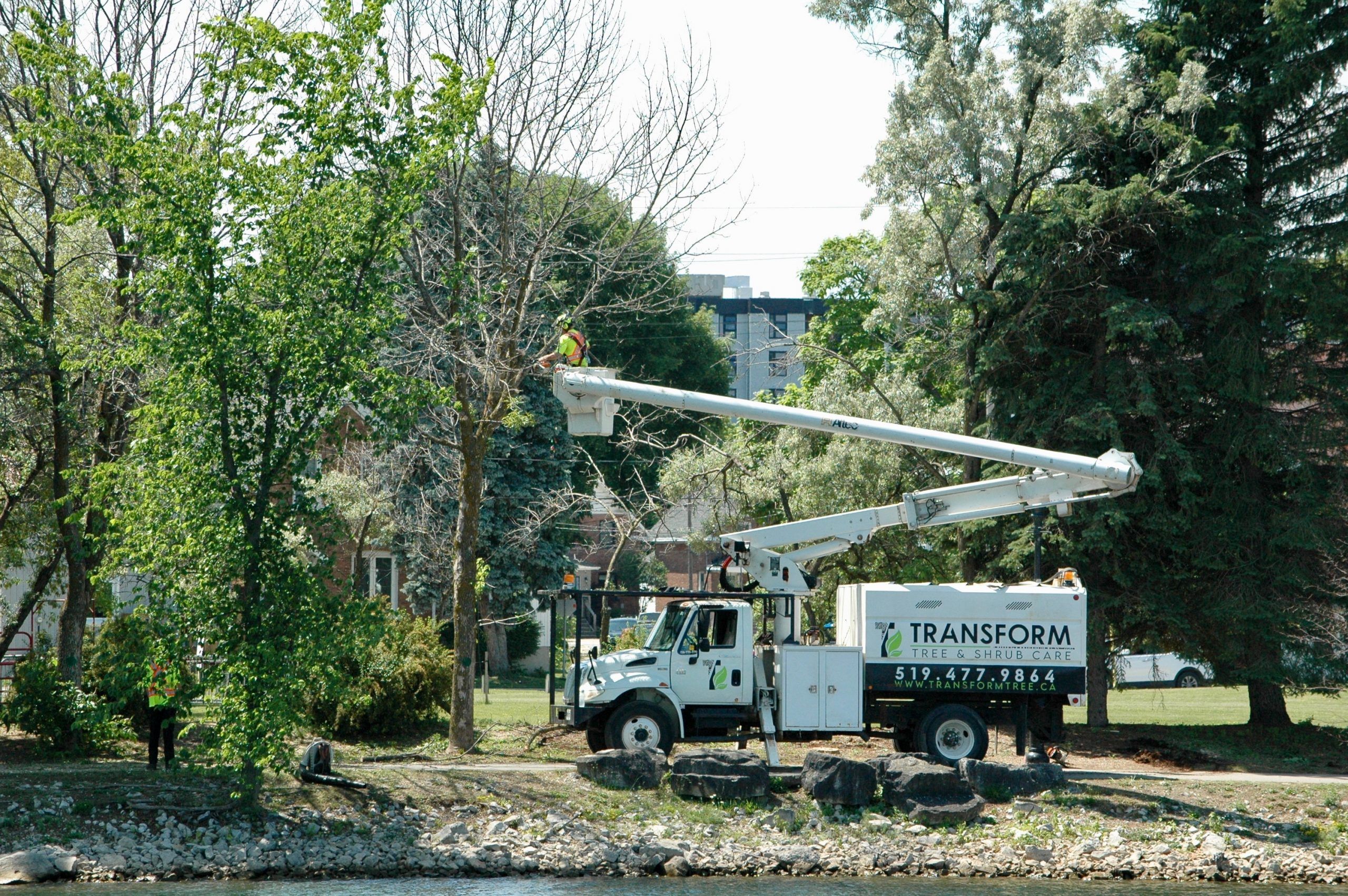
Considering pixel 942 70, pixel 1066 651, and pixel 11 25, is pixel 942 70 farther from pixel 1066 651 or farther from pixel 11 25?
pixel 11 25

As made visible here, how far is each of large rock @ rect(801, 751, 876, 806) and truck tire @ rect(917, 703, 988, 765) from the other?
1533mm

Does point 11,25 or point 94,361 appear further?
point 11,25

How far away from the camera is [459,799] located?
52.6 ft

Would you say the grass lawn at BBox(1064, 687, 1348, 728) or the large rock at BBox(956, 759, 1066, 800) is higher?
the large rock at BBox(956, 759, 1066, 800)

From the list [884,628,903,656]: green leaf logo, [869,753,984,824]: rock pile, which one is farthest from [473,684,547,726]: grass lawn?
[869,753,984,824]: rock pile

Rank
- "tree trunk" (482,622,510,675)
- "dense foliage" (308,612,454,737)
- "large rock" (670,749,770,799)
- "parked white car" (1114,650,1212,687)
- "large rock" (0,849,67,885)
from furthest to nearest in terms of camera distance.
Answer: "tree trunk" (482,622,510,675) < "parked white car" (1114,650,1212,687) < "dense foliage" (308,612,454,737) < "large rock" (670,749,770,799) < "large rock" (0,849,67,885)

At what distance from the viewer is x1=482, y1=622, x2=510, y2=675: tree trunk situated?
131 feet

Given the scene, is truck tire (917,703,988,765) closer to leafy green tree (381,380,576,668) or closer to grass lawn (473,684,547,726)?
grass lawn (473,684,547,726)

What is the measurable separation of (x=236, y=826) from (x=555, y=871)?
3804 mm

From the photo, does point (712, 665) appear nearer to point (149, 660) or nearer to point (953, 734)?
point (953, 734)

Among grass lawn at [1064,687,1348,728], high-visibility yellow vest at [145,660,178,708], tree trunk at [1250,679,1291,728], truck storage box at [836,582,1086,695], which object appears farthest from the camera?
grass lawn at [1064,687,1348,728]

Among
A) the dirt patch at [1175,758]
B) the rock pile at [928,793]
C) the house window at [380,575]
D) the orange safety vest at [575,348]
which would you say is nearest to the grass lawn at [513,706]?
the house window at [380,575]

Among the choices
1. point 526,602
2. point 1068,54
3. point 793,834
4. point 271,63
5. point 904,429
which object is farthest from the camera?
point 526,602

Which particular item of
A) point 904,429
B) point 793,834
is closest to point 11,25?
point 904,429
